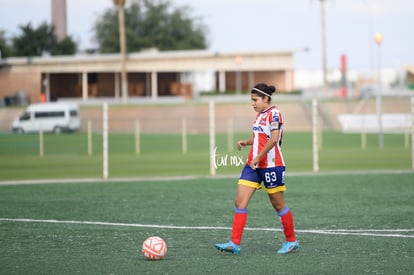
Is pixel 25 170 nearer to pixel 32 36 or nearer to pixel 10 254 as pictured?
pixel 10 254

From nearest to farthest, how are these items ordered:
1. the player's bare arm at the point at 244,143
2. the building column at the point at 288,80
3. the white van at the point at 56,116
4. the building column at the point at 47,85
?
the player's bare arm at the point at 244,143, the white van at the point at 56,116, the building column at the point at 47,85, the building column at the point at 288,80

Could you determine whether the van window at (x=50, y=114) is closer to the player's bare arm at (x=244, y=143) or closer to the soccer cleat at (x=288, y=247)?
the player's bare arm at (x=244, y=143)

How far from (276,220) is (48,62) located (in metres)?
65.9

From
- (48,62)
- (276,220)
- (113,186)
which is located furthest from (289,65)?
(276,220)

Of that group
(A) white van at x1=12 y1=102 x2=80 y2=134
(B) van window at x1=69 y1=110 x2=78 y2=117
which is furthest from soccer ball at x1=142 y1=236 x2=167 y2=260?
(B) van window at x1=69 y1=110 x2=78 y2=117

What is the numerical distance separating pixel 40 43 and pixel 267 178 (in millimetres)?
90427

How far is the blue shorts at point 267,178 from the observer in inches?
410

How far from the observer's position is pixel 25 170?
30516mm

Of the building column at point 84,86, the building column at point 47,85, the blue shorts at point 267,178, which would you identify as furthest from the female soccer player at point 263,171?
the building column at point 47,85

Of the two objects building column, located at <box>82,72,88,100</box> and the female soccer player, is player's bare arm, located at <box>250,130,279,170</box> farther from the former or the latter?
building column, located at <box>82,72,88,100</box>

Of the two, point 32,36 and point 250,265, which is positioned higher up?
point 32,36

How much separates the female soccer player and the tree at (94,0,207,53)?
95.1 meters

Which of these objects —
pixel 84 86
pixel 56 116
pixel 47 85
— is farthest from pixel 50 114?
pixel 47 85

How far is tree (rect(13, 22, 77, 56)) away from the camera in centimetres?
9794
